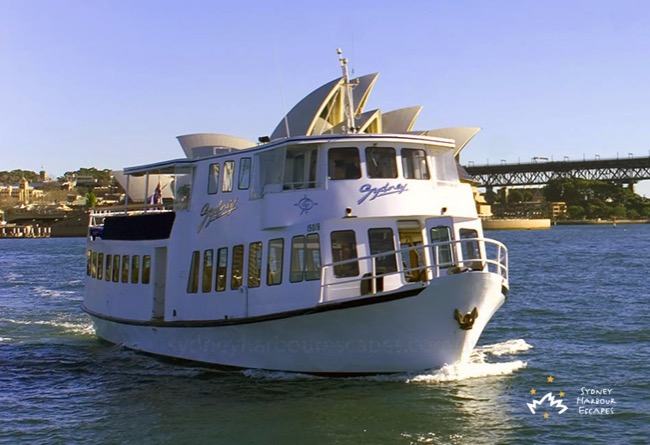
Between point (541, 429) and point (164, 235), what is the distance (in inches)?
400

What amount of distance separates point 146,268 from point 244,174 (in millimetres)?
4517

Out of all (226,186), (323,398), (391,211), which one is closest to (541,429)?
(323,398)

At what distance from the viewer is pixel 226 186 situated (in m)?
19.3

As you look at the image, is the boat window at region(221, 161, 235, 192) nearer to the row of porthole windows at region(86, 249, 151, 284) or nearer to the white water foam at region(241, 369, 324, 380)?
the row of porthole windows at region(86, 249, 151, 284)

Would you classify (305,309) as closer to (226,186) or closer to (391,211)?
(391,211)

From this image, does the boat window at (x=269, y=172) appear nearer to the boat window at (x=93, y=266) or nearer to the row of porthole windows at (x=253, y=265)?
the row of porthole windows at (x=253, y=265)

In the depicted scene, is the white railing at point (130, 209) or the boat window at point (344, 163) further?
the white railing at point (130, 209)

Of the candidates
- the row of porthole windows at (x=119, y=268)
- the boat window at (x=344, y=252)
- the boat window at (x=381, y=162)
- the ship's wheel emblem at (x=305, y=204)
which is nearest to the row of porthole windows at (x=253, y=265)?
the boat window at (x=344, y=252)

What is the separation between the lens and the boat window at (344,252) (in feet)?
55.7

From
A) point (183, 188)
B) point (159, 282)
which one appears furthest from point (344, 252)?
point (159, 282)

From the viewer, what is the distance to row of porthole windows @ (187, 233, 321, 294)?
1712cm

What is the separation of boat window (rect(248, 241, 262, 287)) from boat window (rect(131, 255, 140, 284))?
4977 millimetres

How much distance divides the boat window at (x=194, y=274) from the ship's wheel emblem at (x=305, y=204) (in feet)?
11.5

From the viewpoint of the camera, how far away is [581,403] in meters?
16.5
